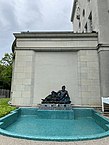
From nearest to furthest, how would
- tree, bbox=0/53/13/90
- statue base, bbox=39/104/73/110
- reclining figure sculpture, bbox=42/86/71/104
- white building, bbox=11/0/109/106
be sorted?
statue base, bbox=39/104/73/110 → reclining figure sculpture, bbox=42/86/71/104 → white building, bbox=11/0/109/106 → tree, bbox=0/53/13/90

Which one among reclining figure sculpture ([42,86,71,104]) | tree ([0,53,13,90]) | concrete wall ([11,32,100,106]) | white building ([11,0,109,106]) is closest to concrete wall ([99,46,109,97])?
white building ([11,0,109,106])

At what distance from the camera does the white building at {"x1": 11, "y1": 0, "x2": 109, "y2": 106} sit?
9.88 m

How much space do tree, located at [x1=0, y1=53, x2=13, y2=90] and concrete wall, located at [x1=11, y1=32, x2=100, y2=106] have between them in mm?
18849

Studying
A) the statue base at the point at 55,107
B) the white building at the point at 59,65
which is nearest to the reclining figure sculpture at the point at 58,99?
the statue base at the point at 55,107

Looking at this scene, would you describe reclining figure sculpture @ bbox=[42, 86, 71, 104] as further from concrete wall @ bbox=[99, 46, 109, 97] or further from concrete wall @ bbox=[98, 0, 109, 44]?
concrete wall @ bbox=[98, 0, 109, 44]

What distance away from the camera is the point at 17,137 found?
3176mm

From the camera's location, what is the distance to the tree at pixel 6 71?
93.2 feet

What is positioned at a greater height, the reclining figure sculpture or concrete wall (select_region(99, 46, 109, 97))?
concrete wall (select_region(99, 46, 109, 97))

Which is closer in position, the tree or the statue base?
the statue base

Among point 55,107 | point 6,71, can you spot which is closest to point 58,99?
point 55,107

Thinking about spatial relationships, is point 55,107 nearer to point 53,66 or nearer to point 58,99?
point 58,99

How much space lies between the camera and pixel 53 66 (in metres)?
10.7

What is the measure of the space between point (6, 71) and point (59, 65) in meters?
20.3

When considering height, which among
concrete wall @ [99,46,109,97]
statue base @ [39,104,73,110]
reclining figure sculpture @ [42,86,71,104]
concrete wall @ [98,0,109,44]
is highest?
concrete wall @ [98,0,109,44]
